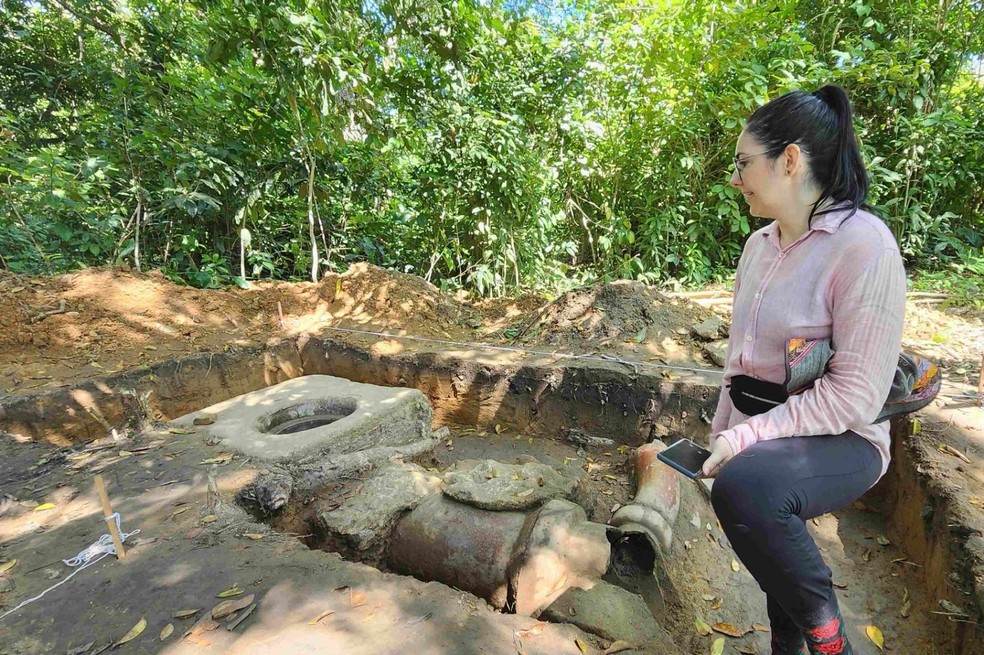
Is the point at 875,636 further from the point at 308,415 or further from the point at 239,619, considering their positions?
the point at 308,415

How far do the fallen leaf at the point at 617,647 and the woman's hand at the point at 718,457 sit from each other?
2.88ft

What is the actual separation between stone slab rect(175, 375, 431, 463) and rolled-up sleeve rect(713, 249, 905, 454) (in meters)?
2.79

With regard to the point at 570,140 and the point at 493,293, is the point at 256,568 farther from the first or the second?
the point at 570,140

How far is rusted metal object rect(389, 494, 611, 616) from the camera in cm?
209

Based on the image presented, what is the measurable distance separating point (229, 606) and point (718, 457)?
6.08 feet

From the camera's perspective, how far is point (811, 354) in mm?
1193

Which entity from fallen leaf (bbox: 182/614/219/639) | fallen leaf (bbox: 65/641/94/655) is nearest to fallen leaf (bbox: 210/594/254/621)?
fallen leaf (bbox: 182/614/219/639)

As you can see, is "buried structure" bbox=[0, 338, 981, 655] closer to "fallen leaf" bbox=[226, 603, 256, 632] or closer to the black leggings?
"fallen leaf" bbox=[226, 603, 256, 632]

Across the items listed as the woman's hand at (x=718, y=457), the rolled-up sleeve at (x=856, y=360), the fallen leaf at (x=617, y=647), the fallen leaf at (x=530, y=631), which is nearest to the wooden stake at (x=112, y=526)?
the fallen leaf at (x=530, y=631)

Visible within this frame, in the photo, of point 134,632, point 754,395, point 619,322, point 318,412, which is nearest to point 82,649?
point 134,632

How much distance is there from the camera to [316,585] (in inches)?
74.2

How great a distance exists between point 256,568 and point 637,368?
3.20 metres

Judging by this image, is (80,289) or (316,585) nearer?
(316,585)

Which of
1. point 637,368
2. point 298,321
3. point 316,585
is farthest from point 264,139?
point 316,585
